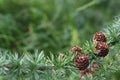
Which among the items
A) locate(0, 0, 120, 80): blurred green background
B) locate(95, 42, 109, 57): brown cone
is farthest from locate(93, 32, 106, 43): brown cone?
locate(0, 0, 120, 80): blurred green background

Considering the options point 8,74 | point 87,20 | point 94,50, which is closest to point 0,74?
point 8,74

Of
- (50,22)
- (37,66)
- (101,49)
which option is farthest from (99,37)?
(50,22)

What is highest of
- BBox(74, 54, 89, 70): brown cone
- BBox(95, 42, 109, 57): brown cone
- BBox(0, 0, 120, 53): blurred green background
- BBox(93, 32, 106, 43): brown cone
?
BBox(0, 0, 120, 53): blurred green background

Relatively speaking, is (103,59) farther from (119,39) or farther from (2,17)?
(2,17)

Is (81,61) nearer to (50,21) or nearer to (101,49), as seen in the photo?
(101,49)

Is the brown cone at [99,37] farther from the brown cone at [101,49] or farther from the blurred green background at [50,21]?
the blurred green background at [50,21]

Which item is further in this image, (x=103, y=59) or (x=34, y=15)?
(x=34, y=15)

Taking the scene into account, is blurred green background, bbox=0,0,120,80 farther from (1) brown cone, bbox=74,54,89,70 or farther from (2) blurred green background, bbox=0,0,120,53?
(1) brown cone, bbox=74,54,89,70
